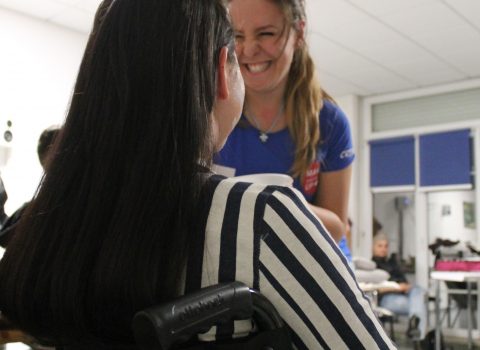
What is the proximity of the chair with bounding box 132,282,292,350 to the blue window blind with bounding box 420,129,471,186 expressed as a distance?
262 inches

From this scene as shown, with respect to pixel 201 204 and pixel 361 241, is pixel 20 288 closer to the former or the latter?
pixel 201 204

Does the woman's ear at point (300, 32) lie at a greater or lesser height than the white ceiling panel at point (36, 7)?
lesser

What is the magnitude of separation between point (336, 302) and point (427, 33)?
525cm

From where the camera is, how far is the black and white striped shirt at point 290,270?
25.4 inches

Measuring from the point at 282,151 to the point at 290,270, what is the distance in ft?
2.72

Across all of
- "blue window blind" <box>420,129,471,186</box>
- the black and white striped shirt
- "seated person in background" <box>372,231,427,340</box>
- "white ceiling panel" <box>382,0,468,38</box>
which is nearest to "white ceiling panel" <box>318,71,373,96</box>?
"blue window blind" <box>420,129,471,186</box>

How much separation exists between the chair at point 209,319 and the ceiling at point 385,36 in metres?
3.79

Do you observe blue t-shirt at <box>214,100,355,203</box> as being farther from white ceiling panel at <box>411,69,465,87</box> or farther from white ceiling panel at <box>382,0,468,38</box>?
white ceiling panel at <box>411,69,465,87</box>

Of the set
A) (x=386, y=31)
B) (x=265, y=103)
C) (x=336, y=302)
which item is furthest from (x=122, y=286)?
(x=386, y=31)

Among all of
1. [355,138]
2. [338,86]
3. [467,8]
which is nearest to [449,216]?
[355,138]

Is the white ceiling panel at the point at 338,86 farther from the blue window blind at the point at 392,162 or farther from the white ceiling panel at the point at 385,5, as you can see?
the white ceiling panel at the point at 385,5

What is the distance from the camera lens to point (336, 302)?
65 centimetres

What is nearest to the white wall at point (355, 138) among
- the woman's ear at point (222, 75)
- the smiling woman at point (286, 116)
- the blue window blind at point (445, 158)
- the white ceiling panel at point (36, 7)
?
the blue window blind at point (445, 158)

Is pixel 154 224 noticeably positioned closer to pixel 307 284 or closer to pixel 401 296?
pixel 307 284
